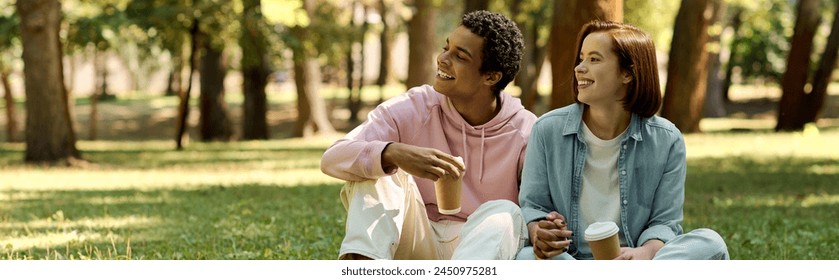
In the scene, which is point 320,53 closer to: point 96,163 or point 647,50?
point 96,163

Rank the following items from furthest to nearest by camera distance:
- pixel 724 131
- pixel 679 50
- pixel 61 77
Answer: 1. pixel 724 131
2. pixel 679 50
3. pixel 61 77

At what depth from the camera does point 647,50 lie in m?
4.22

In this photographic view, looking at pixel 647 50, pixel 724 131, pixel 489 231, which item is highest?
pixel 647 50

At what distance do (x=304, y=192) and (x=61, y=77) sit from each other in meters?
5.45

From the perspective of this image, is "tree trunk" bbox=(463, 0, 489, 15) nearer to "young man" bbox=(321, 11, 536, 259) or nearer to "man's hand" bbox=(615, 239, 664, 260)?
"young man" bbox=(321, 11, 536, 259)

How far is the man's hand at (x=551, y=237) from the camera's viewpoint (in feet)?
13.1

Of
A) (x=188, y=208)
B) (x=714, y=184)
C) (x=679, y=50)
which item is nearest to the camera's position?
(x=188, y=208)

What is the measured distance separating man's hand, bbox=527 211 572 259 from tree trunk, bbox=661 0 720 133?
673 inches

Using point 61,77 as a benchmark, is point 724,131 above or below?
below

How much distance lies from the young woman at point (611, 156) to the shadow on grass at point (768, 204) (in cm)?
276

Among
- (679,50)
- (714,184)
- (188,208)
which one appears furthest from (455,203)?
(679,50)

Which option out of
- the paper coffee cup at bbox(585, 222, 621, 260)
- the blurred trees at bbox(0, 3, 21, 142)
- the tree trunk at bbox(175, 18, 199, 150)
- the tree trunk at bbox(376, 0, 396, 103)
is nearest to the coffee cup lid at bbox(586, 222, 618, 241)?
the paper coffee cup at bbox(585, 222, 621, 260)

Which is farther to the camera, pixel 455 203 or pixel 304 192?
pixel 304 192

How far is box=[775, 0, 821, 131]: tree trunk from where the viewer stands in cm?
2155
